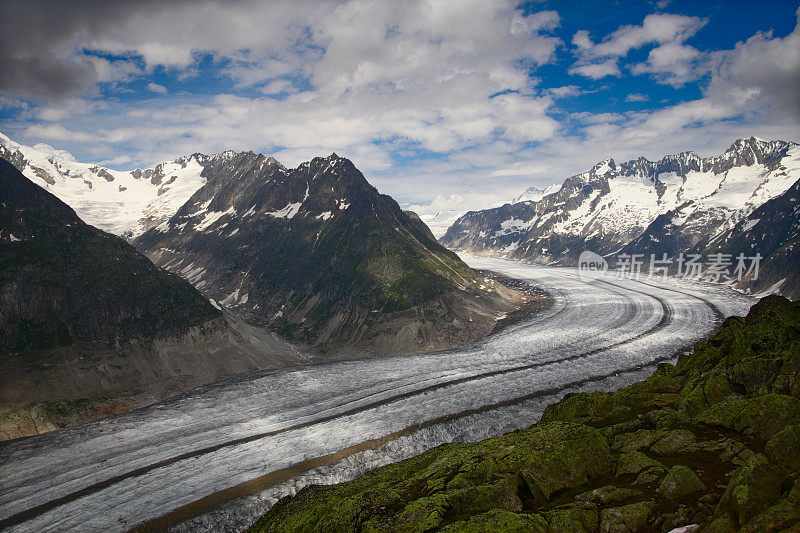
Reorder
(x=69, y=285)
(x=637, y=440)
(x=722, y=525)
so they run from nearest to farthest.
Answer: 1. (x=722, y=525)
2. (x=637, y=440)
3. (x=69, y=285)

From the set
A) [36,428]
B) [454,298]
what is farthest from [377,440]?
[454,298]

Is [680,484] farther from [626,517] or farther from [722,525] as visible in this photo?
[722,525]

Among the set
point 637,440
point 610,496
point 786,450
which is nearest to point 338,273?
point 637,440

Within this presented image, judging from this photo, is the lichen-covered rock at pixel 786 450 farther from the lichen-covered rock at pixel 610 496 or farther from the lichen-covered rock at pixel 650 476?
the lichen-covered rock at pixel 610 496

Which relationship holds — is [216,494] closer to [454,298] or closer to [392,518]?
[392,518]

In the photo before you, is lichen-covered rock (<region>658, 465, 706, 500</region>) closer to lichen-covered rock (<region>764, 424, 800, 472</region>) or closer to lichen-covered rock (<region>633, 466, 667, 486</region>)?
lichen-covered rock (<region>633, 466, 667, 486</region>)

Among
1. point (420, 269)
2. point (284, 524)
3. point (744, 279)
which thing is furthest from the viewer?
point (744, 279)

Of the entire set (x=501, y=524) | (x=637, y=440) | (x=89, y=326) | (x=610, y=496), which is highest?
(x=637, y=440)
